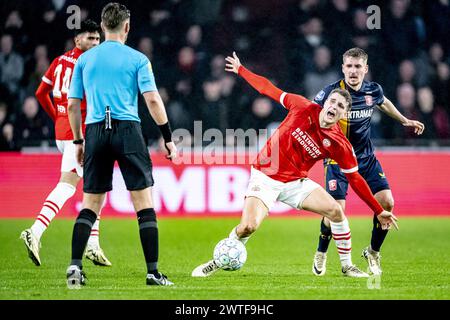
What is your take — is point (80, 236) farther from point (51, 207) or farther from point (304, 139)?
point (304, 139)

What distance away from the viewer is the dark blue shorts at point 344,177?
870 centimetres

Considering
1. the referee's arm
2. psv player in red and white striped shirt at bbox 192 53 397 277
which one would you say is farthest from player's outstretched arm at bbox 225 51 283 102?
the referee's arm

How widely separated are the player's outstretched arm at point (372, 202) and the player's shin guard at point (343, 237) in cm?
47

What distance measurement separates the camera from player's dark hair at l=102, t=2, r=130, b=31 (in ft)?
22.1

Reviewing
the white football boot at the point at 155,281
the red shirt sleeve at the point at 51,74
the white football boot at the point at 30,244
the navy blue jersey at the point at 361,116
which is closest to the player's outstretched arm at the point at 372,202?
the navy blue jersey at the point at 361,116

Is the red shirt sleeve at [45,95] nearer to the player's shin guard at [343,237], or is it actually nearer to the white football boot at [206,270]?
the white football boot at [206,270]

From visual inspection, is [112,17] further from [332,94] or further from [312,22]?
[312,22]

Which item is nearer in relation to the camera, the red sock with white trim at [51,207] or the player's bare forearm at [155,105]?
the player's bare forearm at [155,105]

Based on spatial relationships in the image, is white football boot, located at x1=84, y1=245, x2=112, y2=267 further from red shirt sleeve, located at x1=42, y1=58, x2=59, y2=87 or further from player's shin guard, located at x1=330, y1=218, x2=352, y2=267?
player's shin guard, located at x1=330, y1=218, x2=352, y2=267

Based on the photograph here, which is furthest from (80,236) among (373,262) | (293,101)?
(373,262)

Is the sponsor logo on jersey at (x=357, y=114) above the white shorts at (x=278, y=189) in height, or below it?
above

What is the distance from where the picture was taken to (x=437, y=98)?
1580 centimetres

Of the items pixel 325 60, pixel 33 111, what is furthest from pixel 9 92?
pixel 325 60

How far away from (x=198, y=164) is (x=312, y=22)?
13.3 feet
